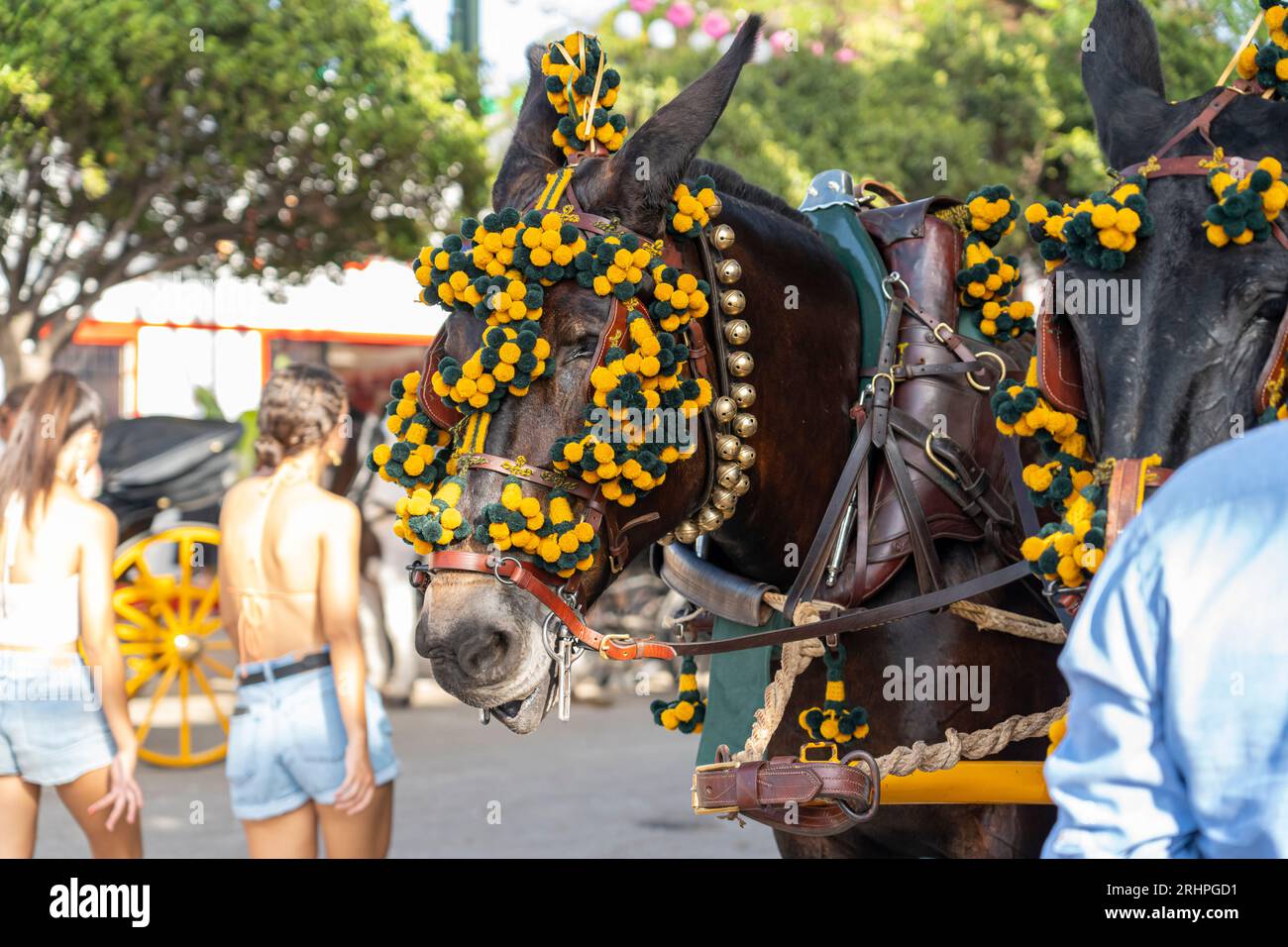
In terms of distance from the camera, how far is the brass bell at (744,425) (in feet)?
8.32

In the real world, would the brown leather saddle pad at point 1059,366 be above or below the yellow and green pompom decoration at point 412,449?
above

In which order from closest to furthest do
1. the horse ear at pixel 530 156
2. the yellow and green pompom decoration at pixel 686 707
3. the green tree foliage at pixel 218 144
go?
1. the horse ear at pixel 530 156
2. the yellow and green pompom decoration at pixel 686 707
3. the green tree foliage at pixel 218 144

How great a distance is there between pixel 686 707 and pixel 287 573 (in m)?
1.75

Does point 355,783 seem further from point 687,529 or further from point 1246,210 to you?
point 1246,210

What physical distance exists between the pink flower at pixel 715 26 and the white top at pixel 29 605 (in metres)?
8.28

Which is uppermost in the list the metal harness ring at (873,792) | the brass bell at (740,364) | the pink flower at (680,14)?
the pink flower at (680,14)

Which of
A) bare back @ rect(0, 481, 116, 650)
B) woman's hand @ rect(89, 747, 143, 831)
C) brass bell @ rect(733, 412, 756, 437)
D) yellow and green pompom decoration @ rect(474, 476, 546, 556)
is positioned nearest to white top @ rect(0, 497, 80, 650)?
bare back @ rect(0, 481, 116, 650)

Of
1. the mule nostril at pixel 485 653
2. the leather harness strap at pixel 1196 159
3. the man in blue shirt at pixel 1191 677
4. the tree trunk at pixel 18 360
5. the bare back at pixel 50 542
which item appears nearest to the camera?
the man in blue shirt at pixel 1191 677

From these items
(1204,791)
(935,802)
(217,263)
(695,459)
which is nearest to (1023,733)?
(935,802)

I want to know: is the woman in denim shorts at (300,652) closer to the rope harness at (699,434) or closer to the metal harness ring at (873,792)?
the rope harness at (699,434)

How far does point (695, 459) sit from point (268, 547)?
90.9 inches

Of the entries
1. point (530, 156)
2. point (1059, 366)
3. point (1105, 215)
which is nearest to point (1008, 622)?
point (1059, 366)

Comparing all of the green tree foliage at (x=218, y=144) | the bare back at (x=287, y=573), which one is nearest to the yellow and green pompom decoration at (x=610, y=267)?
the bare back at (x=287, y=573)

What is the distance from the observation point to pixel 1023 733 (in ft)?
8.68
